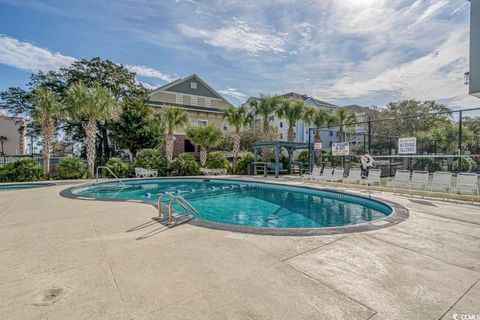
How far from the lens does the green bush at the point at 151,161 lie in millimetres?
17375

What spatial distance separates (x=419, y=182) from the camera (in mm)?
10273

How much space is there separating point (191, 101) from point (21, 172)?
55.4 ft

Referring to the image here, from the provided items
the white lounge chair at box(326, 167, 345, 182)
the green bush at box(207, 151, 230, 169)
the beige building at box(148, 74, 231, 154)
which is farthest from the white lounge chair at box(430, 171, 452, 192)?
the beige building at box(148, 74, 231, 154)

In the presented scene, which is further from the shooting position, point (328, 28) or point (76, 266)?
point (328, 28)

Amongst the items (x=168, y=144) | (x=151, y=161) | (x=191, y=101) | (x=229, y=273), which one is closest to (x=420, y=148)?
(x=168, y=144)

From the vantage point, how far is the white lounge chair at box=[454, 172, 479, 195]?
29.1 ft

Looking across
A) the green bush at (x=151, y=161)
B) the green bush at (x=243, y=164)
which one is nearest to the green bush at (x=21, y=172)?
the green bush at (x=151, y=161)

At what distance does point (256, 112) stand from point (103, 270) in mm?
17615

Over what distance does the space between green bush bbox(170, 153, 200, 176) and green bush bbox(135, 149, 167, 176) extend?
638 millimetres

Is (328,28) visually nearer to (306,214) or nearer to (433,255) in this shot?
(306,214)

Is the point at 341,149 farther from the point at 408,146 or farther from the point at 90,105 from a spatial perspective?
the point at 90,105

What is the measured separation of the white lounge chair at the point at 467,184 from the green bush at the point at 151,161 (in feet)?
53.7

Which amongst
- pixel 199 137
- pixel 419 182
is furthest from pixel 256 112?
pixel 419 182

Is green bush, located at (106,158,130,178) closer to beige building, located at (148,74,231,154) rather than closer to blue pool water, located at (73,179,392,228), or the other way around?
blue pool water, located at (73,179,392,228)
